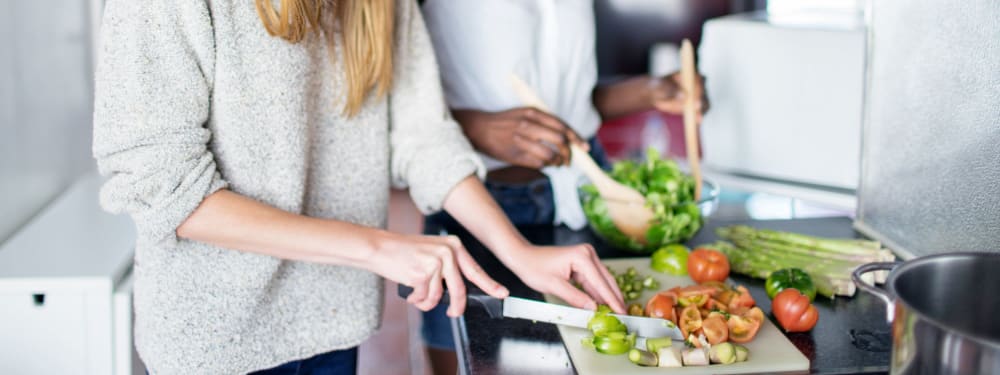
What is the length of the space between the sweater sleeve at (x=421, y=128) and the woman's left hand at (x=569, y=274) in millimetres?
155

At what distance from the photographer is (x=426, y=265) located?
1.16 metres

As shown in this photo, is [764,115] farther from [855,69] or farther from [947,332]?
[947,332]

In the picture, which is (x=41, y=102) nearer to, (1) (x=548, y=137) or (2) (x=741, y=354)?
(1) (x=548, y=137)

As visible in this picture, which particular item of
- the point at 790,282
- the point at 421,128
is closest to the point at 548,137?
the point at 421,128

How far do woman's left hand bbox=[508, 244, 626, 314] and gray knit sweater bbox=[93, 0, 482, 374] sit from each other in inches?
6.3

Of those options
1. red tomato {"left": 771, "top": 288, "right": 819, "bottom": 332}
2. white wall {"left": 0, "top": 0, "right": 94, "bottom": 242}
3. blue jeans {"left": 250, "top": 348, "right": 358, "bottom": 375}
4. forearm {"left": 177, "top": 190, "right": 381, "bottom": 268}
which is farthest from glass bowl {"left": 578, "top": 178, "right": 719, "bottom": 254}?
white wall {"left": 0, "top": 0, "right": 94, "bottom": 242}

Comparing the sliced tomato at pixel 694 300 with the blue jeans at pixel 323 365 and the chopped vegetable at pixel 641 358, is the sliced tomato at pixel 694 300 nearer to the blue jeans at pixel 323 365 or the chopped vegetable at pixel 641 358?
the chopped vegetable at pixel 641 358

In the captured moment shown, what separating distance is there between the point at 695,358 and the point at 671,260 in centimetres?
38

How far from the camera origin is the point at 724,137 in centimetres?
216

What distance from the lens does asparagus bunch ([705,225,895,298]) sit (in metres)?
1.40

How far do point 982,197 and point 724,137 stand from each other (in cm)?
92

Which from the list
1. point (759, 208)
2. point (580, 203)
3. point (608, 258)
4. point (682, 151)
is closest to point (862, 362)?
point (608, 258)

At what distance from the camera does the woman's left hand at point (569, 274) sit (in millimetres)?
1285

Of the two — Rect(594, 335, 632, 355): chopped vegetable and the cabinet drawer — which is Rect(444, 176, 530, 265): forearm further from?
the cabinet drawer
